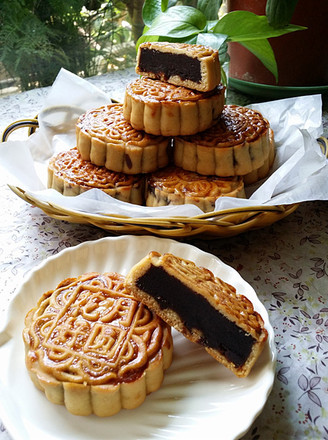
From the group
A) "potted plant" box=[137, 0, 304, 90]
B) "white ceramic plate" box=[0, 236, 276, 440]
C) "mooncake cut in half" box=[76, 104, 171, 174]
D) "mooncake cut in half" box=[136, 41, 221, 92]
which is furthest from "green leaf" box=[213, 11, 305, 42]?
"white ceramic plate" box=[0, 236, 276, 440]

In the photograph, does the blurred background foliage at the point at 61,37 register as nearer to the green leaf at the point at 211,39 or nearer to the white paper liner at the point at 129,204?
the white paper liner at the point at 129,204

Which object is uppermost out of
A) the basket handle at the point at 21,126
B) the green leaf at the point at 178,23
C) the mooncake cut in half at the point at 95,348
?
the green leaf at the point at 178,23

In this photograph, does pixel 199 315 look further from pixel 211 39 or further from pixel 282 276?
pixel 211 39

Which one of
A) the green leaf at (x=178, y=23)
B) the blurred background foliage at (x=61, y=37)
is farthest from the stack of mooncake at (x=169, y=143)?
the blurred background foliage at (x=61, y=37)

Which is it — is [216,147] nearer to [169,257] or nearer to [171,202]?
[171,202]

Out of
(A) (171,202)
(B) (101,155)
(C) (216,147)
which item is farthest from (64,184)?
(C) (216,147)

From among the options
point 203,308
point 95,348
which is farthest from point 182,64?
point 95,348
